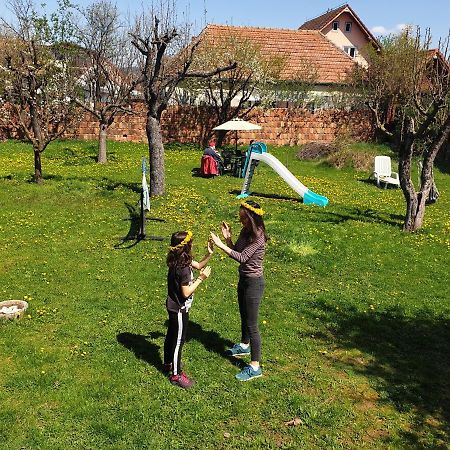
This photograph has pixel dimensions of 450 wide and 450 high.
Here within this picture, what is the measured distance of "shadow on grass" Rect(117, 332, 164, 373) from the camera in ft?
20.6

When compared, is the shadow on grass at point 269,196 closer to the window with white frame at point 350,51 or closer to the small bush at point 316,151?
the small bush at point 316,151

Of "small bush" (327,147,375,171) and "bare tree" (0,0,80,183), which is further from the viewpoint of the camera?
"small bush" (327,147,375,171)

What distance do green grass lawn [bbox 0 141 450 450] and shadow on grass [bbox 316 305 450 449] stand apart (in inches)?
0.9

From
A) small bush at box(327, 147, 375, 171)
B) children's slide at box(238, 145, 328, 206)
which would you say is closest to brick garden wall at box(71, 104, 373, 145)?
small bush at box(327, 147, 375, 171)

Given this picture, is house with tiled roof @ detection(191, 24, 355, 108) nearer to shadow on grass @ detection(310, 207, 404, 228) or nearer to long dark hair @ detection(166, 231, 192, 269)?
shadow on grass @ detection(310, 207, 404, 228)

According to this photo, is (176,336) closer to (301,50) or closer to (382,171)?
(382,171)

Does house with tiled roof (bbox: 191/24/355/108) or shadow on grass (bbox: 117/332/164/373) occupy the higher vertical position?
house with tiled roof (bbox: 191/24/355/108)

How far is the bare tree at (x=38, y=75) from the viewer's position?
15400 mm

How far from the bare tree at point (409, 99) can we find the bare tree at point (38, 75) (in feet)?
35.1

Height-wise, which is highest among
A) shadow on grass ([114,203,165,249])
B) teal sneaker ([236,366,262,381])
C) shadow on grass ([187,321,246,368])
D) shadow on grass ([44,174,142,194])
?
shadow on grass ([44,174,142,194])

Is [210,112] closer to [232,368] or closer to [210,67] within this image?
[210,67]

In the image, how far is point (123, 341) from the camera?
266 inches

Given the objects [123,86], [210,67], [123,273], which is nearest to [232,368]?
[123,273]

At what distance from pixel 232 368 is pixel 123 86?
20.2 metres
